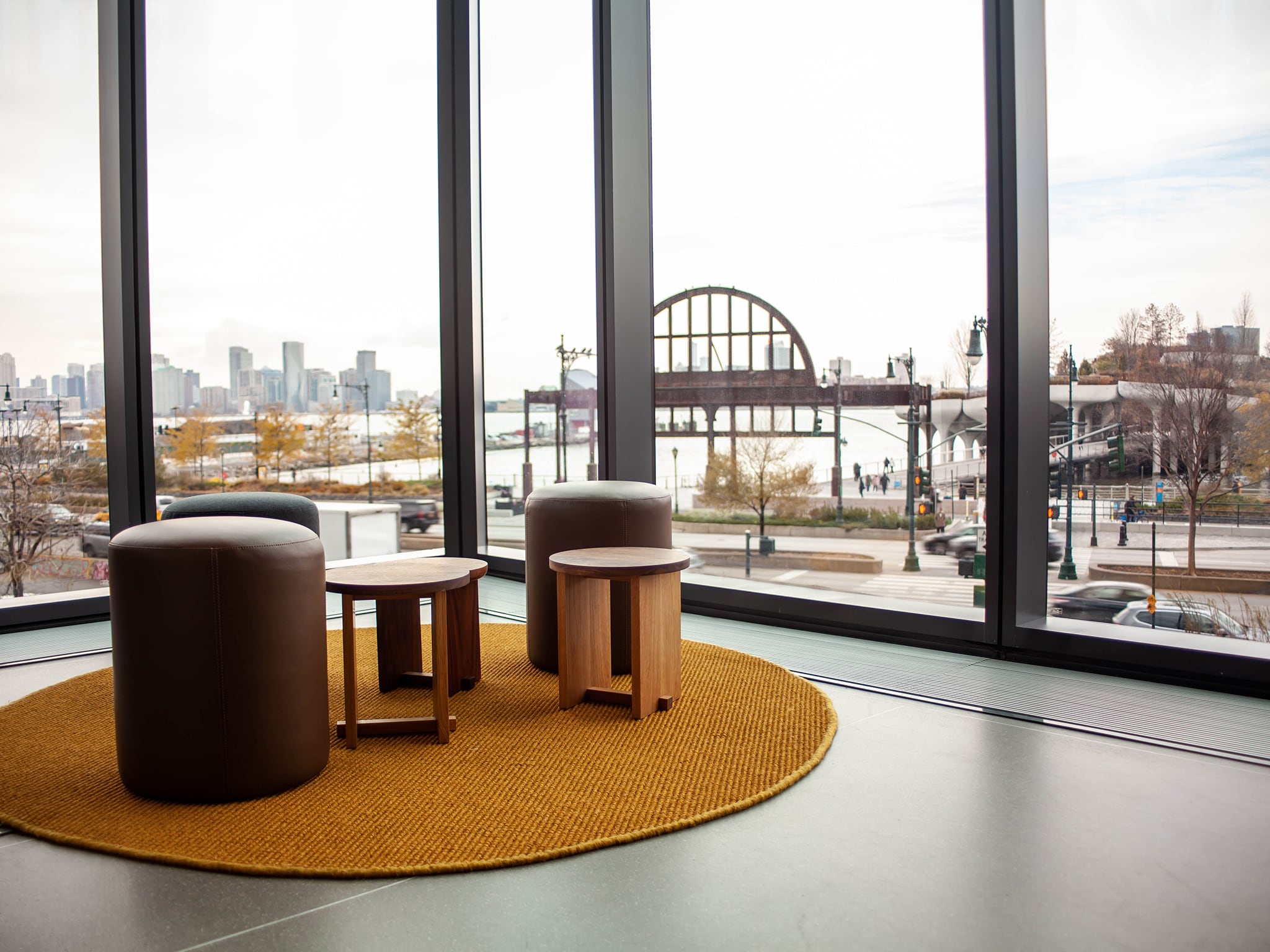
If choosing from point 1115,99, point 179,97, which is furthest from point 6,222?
point 1115,99

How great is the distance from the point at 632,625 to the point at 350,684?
0.81 meters

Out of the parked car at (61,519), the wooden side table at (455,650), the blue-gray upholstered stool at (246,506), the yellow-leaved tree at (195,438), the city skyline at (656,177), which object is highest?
the city skyline at (656,177)

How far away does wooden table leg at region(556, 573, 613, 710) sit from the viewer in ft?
9.54

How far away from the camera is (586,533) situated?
3.32 meters

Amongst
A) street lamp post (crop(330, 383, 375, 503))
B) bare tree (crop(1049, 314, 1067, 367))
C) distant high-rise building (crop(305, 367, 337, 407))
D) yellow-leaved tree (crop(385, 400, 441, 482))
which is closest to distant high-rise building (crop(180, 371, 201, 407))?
distant high-rise building (crop(305, 367, 337, 407))

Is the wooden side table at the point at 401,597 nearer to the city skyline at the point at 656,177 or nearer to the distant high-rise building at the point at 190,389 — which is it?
the city skyline at the point at 656,177

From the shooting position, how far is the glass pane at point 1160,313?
299cm

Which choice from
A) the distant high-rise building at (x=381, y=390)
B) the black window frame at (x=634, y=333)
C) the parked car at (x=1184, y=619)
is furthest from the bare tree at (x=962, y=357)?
the distant high-rise building at (x=381, y=390)

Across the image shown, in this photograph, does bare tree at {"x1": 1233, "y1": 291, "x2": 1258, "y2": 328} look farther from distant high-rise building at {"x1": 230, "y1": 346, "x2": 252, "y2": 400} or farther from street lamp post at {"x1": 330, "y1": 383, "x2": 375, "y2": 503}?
distant high-rise building at {"x1": 230, "y1": 346, "x2": 252, "y2": 400}

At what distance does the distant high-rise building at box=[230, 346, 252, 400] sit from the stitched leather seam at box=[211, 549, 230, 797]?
3.17 m

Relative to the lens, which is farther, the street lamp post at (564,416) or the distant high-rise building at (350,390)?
the distant high-rise building at (350,390)

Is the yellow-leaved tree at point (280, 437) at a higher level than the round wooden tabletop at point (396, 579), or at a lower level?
higher

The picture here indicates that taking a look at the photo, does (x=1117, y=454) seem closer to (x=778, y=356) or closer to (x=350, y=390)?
(x=778, y=356)

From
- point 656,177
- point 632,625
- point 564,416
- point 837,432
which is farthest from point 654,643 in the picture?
point 656,177
